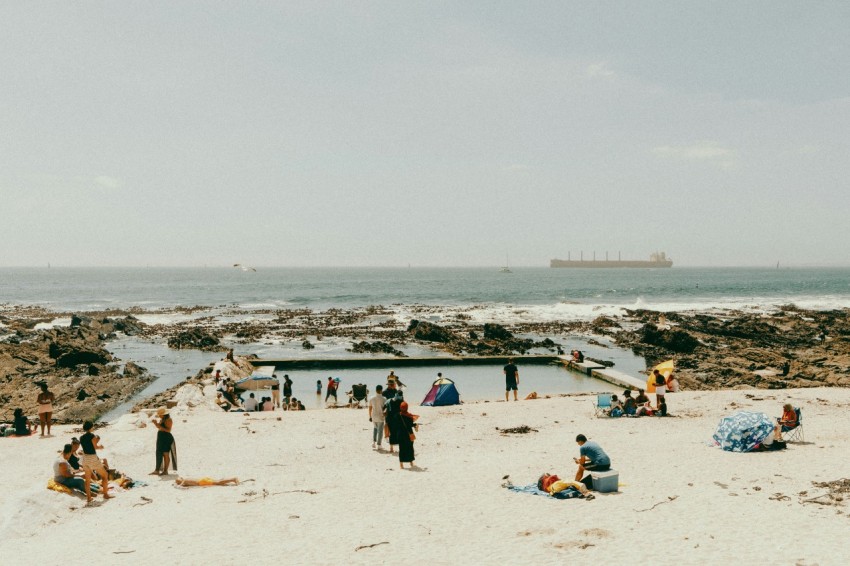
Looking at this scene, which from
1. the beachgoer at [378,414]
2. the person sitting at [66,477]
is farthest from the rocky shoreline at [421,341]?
the beachgoer at [378,414]

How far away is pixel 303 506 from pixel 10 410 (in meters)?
18.1

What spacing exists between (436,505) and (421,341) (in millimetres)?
34595

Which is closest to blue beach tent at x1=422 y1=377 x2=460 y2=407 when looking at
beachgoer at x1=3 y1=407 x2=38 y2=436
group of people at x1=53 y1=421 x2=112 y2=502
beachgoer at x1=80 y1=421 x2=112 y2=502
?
group of people at x1=53 y1=421 x2=112 y2=502

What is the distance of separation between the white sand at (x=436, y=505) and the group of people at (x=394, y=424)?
503mm

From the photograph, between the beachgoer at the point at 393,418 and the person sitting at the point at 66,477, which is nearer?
the person sitting at the point at 66,477

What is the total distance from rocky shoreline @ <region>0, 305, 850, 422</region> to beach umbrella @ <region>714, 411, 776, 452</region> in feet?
40.6

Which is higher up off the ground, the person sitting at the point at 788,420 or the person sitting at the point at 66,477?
the person sitting at the point at 788,420

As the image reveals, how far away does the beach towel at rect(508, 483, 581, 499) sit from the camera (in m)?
10.5

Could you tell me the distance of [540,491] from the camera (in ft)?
35.6

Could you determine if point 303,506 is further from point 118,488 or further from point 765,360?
point 765,360

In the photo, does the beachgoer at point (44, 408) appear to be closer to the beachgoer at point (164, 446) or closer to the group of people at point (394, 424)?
the beachgoer at point (164, 446)

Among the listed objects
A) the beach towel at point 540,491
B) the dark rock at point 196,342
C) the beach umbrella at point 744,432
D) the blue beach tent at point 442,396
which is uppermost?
the beach umbrella at point 744,432

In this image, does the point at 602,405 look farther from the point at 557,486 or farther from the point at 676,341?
the point at 676,341

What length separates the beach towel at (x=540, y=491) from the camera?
10.5 metres
